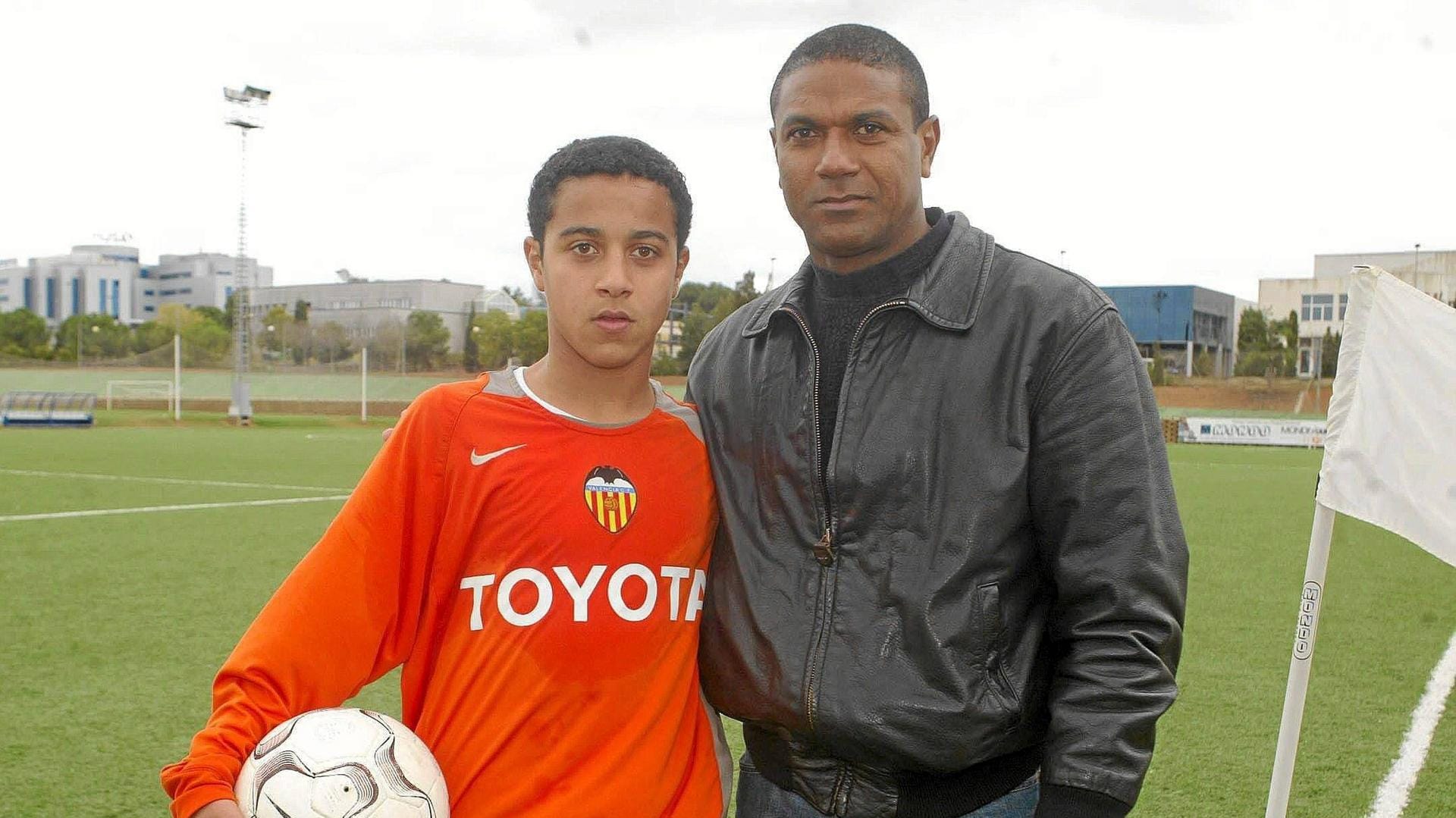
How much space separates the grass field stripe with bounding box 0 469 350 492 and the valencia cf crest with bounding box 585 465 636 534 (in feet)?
43.5

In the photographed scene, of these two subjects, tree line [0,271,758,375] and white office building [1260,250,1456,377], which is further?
white office building [1260,250,1456,377]

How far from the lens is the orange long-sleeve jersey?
197 cm

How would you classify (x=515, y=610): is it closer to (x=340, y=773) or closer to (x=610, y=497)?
(x=610, y=497)

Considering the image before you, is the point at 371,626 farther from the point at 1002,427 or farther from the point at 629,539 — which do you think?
the point at 1002,427

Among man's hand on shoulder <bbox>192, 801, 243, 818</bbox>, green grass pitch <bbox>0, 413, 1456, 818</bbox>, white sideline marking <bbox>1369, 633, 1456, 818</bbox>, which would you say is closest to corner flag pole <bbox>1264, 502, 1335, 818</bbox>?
green grass pitch <bbox>0, 413, 1456, 818</bbox>

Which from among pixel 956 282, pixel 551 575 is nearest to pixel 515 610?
pixel 551 575

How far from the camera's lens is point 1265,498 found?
51.3 feet

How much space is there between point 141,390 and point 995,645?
153ft

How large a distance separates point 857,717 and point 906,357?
590mm

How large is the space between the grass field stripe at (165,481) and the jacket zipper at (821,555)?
13464 millimetres

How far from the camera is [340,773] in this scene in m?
1.82

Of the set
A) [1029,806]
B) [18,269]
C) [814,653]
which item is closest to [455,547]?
[814,653]

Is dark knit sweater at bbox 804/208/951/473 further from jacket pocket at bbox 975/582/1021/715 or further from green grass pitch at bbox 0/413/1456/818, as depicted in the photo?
green grass pitch at bbox 0/413/1456/818

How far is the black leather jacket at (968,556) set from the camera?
1.79 metres
